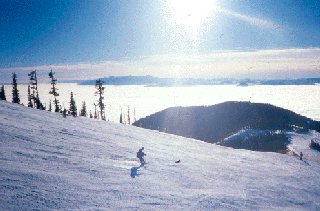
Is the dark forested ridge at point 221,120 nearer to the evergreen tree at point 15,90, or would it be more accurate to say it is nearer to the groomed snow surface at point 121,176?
the evergreen tree at point 15,90

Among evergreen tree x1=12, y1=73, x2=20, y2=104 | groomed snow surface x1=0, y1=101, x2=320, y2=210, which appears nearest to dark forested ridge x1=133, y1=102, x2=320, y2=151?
evergreen tree x1=12, y1=73, x2=20, y2=104

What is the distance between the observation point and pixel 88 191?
32.7 ft

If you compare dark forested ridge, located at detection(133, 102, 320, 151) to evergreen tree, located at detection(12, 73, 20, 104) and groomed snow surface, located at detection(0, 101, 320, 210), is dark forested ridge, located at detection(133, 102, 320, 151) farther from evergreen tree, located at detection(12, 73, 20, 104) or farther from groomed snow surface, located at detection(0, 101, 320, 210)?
groomed snow surface, located at detection(0, 101, 320, 210)

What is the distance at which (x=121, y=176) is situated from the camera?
12.2 m

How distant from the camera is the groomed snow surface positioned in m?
9.39

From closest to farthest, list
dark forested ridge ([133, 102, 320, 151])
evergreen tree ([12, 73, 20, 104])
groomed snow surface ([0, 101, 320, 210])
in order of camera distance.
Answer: groomed snow surface ([0, 101, 320, 210]), evergreen tree ([12, 73, 20, 104]), dark forested ridge ([133, 102, 320, 151])

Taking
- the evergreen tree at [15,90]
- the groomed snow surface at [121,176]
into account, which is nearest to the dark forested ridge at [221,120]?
the evergreen tree at [15,90]

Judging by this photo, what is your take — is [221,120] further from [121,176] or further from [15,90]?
[121,176]

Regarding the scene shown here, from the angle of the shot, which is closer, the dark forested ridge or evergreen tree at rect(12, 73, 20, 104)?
evergreen tree at rect(12, 73, 20, 104)

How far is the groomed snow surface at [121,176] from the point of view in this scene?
9391 millimetres

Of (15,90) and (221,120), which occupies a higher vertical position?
(15,90)

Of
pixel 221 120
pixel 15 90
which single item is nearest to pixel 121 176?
pixel 15 90

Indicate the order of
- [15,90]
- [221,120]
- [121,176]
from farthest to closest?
[221,120] < [15,90] < [121,176]

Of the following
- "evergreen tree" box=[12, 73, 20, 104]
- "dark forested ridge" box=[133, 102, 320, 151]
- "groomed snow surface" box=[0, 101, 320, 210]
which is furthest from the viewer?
"dark forested ridge" box=[133, 102, 320, 151]
